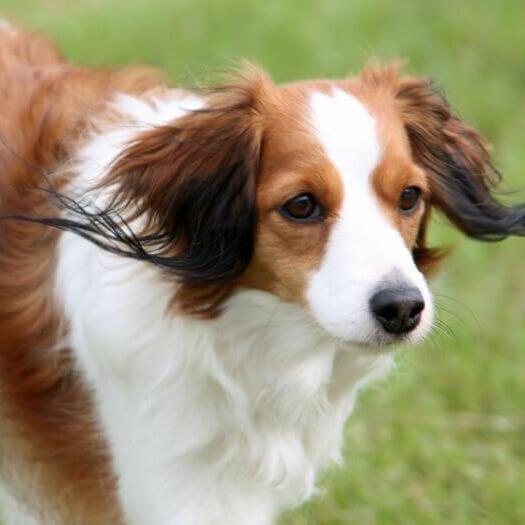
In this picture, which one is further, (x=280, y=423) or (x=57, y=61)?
(x=57, y=61)

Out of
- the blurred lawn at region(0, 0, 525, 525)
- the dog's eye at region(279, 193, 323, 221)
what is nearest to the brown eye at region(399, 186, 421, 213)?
the dog's eye at region(279, 193, 323, 221)

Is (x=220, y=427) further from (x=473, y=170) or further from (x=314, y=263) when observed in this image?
(x=473, y=170)

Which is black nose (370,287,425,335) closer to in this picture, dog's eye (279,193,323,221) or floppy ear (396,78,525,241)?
dog's eye (279,193,323,221)

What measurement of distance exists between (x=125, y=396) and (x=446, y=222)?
1.15m

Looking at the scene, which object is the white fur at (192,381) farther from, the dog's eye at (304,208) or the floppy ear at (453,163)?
the floppy ear at (453,163)

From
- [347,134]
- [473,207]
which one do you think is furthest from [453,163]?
[347,134]

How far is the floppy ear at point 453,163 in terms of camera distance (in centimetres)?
386

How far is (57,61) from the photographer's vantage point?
15.5 ft

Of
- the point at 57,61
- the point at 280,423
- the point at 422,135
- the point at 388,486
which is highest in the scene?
the point at 422,135

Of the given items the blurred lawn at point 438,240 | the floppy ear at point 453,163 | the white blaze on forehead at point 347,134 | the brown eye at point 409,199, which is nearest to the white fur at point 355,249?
the white blaze on forehead at point 347,134

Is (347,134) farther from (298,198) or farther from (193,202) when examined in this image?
(193,202)

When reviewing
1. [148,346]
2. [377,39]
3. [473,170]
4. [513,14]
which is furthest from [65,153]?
[513,14]

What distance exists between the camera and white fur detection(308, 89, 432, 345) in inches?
130

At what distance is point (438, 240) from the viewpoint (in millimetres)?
6566
